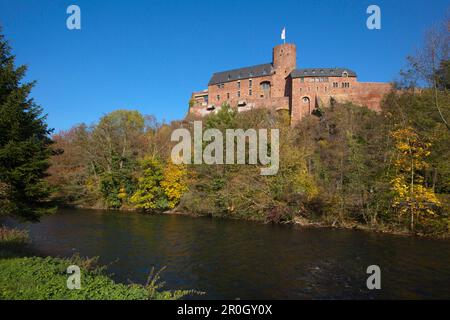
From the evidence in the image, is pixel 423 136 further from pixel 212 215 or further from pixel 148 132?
pixel 148 132

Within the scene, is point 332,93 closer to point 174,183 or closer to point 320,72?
point 320,72

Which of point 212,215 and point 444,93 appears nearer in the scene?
point 444,93

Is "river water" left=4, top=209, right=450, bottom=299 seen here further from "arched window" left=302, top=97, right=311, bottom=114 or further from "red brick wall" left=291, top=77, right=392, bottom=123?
"arched window" left=302, top=97, right=311, bottom=114

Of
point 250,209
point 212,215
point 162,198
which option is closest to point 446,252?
point 250,209

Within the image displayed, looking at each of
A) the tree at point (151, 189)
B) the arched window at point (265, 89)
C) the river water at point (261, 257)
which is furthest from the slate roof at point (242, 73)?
the river water at point (261, 257)

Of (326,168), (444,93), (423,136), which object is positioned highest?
(444,93)

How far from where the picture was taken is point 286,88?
59.8 meters

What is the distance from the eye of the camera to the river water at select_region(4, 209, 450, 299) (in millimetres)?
11547

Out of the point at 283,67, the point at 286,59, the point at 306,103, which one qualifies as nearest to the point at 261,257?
the point at 306,103

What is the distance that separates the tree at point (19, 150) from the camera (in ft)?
37.2

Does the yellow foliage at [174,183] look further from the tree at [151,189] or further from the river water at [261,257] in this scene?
the river water at [261,257]

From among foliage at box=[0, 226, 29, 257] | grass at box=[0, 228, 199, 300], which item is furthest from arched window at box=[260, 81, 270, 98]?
grass at box=[0, 228, 199, 300]

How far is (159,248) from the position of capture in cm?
1722

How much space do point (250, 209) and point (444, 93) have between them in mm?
17183
